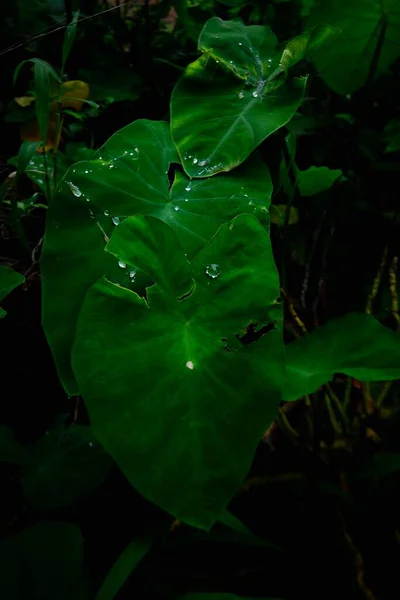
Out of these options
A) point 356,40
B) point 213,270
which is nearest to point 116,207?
point 213,270

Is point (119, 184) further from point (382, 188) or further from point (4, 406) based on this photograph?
point (382, 188)

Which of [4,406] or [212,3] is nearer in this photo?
[4,406]

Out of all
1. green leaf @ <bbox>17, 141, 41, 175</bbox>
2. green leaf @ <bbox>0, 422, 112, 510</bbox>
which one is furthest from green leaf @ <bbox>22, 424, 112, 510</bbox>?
green leaf @ <bbox>17, 141, 41, 175</bbox>

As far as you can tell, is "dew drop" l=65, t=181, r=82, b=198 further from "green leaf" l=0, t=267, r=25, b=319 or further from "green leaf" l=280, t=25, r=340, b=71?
"green leaf" l=280, t=25, r=340, b=71

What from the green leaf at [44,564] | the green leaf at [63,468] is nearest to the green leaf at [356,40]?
the green leaf at [63,468]

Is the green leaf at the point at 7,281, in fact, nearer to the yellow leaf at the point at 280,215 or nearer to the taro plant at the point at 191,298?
the taro plant at the point at 191,298

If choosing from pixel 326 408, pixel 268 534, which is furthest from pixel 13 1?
pixel 268 534
